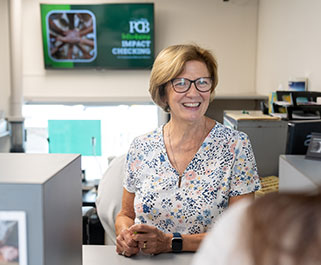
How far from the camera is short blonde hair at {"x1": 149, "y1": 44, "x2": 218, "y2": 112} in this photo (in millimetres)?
1666

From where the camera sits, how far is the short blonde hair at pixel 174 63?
167 centimetres

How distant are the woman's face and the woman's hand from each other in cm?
60

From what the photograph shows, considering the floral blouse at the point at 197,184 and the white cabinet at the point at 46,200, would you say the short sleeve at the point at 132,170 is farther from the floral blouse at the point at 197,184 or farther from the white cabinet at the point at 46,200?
the white cabinet at the point at 46,200

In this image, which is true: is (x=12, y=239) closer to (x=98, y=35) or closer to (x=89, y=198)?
(x=89, y=198)

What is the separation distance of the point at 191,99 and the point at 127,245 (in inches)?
27.4

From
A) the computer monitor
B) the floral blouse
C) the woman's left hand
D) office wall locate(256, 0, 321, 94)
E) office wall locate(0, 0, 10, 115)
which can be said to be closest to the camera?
the woman's left hand

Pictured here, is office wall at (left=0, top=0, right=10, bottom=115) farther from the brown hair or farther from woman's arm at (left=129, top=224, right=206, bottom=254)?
the brown hair

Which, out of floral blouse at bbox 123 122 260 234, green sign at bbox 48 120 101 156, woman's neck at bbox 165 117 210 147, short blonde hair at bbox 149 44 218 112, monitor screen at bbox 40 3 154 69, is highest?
monitor screen at bbox 40 3 154 69

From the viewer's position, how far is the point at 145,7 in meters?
4.02

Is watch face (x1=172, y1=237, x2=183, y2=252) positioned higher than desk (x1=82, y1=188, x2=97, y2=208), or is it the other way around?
watch face (x1=172, y1=237, x2=183, y2=252)

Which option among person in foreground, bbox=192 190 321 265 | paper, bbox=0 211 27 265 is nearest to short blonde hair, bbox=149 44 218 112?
paper, bbox=0 211 27 265

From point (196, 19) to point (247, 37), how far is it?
56 centimetres

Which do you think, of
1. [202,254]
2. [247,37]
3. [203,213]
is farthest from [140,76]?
[202,254]

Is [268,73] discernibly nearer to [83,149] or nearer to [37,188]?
[83,149]
